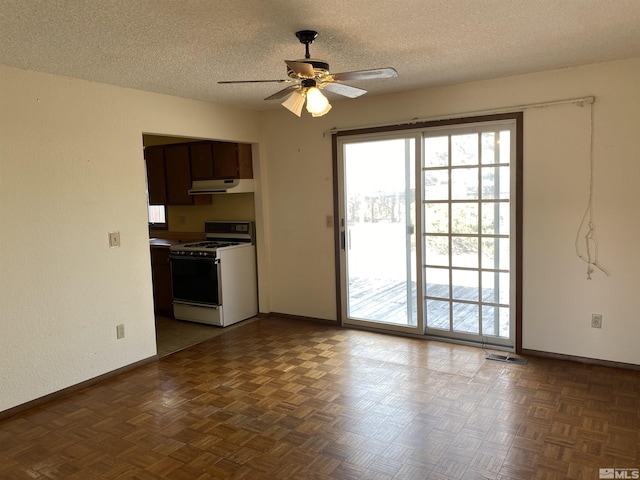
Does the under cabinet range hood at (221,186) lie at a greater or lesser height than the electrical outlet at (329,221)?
greater

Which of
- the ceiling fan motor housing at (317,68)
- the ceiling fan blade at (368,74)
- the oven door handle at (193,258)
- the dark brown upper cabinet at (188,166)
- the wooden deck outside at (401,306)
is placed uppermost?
the ceiling fan motor housing at (317,68)

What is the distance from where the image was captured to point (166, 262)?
5.68 m

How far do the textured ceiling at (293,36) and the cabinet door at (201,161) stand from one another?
1.62 meters

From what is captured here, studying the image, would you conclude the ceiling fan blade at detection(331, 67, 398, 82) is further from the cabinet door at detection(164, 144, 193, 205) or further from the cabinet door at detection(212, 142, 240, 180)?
the cabinet door at detection(164, 144, 193, 205)

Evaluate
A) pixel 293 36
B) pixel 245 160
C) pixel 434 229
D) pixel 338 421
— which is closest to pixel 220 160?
pixel 245 160

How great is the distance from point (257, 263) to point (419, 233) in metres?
2.04

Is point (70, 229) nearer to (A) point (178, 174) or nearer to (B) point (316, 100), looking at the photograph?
(B) point (316, 100)

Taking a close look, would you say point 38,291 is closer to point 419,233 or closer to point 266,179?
point 266,179

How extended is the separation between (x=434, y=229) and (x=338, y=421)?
2176mm

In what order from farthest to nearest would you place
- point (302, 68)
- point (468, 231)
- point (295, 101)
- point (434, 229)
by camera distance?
point (434, 229) → point (468, 231) → point (295, 101) → point (302, 68)

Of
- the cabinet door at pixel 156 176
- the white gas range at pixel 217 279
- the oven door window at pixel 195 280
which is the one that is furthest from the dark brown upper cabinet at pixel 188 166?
the oven door window at pixel 195 280

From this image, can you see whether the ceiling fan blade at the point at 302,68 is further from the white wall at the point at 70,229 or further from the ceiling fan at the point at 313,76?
the white wall at the point at 70,229

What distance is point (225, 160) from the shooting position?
537 centimetres

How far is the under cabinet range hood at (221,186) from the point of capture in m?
5.34
